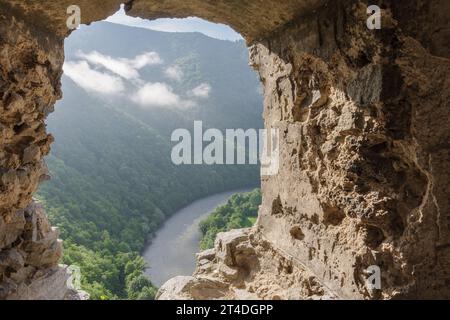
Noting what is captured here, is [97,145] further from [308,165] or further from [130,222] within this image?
[308,165]

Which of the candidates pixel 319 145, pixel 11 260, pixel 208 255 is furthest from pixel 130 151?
pixel 319 145

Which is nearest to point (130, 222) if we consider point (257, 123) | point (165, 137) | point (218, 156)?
point (218, 156)

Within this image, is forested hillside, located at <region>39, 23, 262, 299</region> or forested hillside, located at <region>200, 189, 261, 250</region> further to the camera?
forested hillside, located at <region>39, 23, 262, 299</region>

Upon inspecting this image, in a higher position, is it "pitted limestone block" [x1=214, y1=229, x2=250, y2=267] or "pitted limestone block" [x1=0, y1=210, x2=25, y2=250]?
"pitted limestone block" [x1=0, y1=210, x2=25, y2=250]

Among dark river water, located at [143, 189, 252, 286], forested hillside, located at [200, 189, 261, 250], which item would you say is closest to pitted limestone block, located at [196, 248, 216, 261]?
forested hillside, located at [200, 189, 261, 250]

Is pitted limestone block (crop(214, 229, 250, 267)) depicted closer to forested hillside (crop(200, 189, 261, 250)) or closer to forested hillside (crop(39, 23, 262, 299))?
forested hillside (crop(39, 23, 262, 299))

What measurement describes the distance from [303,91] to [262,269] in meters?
1.82

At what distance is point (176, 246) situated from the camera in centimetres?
2797

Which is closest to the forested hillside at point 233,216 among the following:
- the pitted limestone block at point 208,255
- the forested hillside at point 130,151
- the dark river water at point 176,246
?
the dark river water at point 176,246

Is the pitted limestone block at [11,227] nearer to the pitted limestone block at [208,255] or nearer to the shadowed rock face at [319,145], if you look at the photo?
the shadowed rock face at [319,145]

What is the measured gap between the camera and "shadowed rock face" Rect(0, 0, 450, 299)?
7.63ft

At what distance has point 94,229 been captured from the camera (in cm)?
A: 2594

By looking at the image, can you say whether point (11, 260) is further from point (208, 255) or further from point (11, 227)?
point (208, 255)

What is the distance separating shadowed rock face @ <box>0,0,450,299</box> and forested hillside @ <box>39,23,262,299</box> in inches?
648
